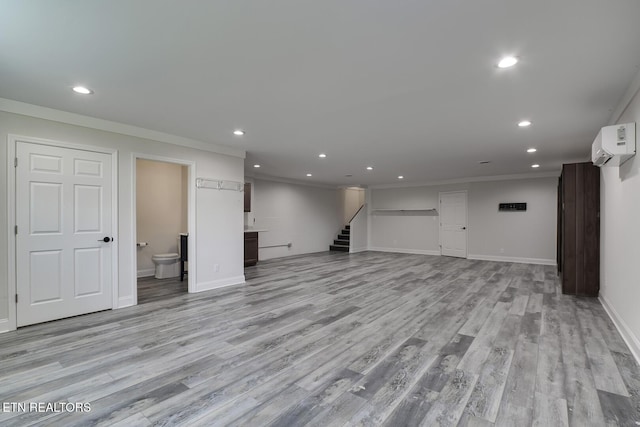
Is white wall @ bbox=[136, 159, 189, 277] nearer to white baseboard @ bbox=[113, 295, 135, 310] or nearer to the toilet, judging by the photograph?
the toilet

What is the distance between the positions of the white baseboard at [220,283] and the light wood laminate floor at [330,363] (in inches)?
14.9

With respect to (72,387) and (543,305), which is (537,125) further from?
(72,387)

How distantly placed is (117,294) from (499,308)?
519cm

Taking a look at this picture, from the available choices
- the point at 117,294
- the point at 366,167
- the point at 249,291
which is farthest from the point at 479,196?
the point at 117,294

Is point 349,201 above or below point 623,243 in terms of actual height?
above

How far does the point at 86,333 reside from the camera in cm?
322

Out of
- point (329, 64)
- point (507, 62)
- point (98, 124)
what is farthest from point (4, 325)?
point (507, 62)

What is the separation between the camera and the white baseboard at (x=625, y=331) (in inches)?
106

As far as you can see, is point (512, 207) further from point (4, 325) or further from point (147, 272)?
point (4, 325)

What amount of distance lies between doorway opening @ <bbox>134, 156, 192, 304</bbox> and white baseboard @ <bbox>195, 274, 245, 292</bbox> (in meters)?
0.68

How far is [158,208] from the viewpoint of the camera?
638cm

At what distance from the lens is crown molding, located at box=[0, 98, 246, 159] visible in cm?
332

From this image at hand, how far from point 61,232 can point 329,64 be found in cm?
370

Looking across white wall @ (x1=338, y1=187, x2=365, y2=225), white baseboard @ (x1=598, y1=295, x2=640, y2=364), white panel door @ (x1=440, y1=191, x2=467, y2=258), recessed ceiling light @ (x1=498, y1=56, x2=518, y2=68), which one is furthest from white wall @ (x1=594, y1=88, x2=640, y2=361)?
white wall @ (x1=338, y1=187, x2=365, y2=225)
